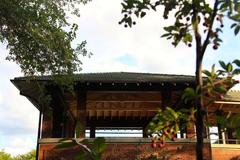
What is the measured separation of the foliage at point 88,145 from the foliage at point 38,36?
10.1 meters

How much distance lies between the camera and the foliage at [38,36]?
1181 centimetres

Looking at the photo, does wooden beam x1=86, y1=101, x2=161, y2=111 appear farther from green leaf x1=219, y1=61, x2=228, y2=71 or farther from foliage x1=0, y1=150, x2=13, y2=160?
foliage x1=0, y1=150, x2=13, y2=160

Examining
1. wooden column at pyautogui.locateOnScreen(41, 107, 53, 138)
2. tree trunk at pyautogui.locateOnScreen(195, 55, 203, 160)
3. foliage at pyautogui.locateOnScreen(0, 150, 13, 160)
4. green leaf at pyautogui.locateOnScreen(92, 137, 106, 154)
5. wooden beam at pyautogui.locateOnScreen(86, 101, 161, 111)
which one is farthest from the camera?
foliage at pyautogui.locateOnScreen(0, 150, 13, 160)

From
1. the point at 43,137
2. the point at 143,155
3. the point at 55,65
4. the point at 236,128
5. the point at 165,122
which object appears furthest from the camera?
the point at 43,137

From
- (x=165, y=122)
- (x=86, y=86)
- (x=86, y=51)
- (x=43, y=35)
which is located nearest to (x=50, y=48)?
(x=43, y=35)

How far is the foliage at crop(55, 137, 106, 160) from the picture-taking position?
71.4 inches

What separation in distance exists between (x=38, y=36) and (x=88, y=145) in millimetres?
10571

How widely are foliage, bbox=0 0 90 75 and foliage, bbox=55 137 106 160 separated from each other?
33.3ft

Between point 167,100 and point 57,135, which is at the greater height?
point 167,100

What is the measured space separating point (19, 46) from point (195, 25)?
1136cm

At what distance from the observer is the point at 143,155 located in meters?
15.5

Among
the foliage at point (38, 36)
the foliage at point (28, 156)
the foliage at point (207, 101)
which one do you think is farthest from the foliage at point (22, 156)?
the foliage at point (207, 101)

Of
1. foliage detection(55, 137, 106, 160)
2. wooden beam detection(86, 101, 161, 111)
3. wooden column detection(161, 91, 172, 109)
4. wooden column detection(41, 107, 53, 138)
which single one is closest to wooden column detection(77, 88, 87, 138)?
wooden column detection(41, 107, 53, 138)

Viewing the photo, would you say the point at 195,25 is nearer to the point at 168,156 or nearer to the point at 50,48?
the point at 50,48
